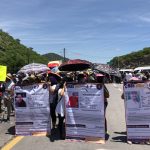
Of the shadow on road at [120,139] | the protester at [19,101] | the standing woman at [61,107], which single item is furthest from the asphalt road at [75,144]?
the protester at [19,101]

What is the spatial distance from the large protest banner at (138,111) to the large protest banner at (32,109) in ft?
7.36

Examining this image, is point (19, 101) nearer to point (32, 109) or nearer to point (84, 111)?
point (32, 109)

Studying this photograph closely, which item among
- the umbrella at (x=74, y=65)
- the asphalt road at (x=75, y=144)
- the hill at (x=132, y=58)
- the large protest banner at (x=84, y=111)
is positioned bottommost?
the asphalt road at (x=75, y=144)

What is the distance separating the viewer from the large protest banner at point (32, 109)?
1196cm

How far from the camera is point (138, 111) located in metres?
10.9

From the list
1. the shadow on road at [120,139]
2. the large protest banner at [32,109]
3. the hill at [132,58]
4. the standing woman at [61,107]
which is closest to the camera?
the shadow on road at [120,139]

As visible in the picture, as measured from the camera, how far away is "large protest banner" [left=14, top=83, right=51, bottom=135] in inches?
471

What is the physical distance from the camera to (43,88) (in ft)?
39.3

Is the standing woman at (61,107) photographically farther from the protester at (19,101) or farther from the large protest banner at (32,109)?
the protester at (19,101)

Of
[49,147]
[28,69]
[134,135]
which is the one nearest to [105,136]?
[134,135]

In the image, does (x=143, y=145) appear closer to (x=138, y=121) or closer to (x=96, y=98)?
(x=138, y=121)

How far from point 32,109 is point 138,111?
2.87 m

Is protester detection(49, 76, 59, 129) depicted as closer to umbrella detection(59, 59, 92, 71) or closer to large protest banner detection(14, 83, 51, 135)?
large protest banner detection(14, 83, 51, 135)

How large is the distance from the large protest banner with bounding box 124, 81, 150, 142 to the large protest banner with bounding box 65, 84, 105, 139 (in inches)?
24.7
